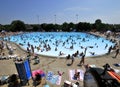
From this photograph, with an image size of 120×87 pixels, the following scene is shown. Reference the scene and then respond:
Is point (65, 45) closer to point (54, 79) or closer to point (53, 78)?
point (53, 78)

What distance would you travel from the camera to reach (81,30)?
257 feet

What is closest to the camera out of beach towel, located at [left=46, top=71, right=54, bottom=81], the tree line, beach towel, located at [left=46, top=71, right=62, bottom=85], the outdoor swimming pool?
beach towel, located at [left=46, top=71, right=62, bottom=85]

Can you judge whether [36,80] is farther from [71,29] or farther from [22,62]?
[71,29]

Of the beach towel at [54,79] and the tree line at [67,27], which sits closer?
the beach towel at [54,79]

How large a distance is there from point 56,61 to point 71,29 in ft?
206

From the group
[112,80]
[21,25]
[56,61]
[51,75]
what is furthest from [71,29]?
[112,80]

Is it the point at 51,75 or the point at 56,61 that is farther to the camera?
the point at 56,61

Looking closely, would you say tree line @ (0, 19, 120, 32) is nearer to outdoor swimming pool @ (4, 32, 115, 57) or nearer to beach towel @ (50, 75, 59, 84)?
outdoor swimming pool @ (4, 32, 115, 57)

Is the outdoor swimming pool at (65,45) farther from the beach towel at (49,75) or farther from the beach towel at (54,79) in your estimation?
the beach towel at (54,79)

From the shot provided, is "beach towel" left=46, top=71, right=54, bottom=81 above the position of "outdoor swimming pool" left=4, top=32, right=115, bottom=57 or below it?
above

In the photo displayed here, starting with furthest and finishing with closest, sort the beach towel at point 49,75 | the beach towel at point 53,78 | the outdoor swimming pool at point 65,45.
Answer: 1. the outdoor swimming pool at point 65,45
2. the beach towel at point 49,75
3. the beach towel at point 53,78

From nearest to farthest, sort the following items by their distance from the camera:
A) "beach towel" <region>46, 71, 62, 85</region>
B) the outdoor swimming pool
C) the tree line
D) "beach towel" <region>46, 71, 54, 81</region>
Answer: "beach towel" <region>46, 71, 62, 85</region> < "beach towel" <region>46, 71, 54, 81</region> < the outdoor swimming pool < the tree line

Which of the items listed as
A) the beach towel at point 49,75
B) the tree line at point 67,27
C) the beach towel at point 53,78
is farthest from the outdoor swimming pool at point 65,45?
the tree line at point 67,27

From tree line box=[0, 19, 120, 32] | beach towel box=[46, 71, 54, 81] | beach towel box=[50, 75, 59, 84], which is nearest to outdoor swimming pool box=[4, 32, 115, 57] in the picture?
beach towel box=[46, 71, 54, 81]
